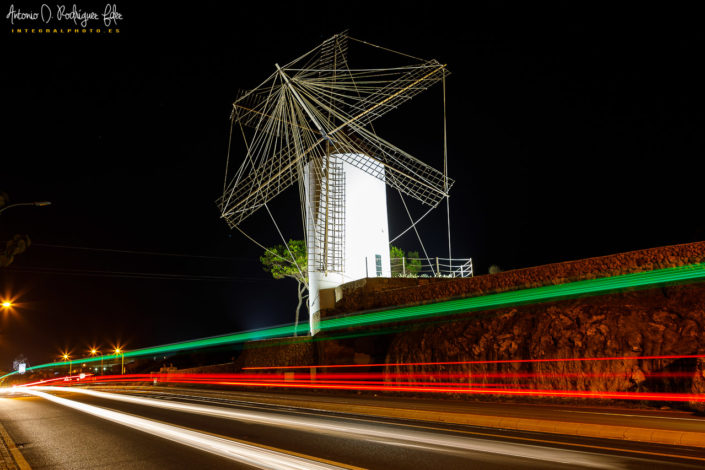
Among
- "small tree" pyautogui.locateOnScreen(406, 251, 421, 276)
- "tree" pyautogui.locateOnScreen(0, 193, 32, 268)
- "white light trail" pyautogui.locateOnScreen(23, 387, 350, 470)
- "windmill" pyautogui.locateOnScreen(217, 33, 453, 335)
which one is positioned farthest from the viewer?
"small tree" pyautogui.locateOnScreen(406, 251, 421, 276)

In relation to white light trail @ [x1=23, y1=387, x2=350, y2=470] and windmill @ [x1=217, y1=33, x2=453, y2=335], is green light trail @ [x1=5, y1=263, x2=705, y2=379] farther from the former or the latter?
white light trail @ [x1=23, y1=387, x2=350, y2=470]

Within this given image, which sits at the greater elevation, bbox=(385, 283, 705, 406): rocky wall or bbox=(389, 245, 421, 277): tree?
bbox=(389, 245, 421, 277): tree

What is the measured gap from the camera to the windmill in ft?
107

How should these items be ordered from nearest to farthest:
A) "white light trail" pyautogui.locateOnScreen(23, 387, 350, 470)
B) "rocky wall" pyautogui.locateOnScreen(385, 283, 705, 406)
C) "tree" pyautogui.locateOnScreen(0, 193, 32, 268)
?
1. "white light trail" pyautogui.locateOnScreen(23, 387, 350, 470)
2. "tree" pyautogui.locateOnScreen(0, 193, 32, 268)
3. "rocky wall" pyautogui.locateOnScreen(385, 283, 705, 406)

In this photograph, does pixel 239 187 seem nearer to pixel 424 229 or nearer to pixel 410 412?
pixel 424 229

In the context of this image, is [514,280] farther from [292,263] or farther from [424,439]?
[292,263]

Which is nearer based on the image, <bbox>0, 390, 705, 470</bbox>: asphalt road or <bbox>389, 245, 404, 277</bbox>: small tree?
<bbox>0, 390, 705, 470</bbox>: asphalt road

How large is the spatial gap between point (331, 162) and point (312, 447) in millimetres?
27211

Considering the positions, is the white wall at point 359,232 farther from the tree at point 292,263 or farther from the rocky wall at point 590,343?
the rocky wall at point 590,343

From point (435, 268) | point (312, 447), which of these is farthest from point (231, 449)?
point (435, 268)

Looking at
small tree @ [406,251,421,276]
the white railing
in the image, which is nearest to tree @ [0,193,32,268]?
the white railing

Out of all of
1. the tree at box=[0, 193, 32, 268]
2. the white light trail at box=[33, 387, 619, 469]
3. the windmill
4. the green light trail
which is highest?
the windmill

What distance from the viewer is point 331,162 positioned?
34844mm

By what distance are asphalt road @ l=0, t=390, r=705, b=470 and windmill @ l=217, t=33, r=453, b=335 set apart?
19.8 m
